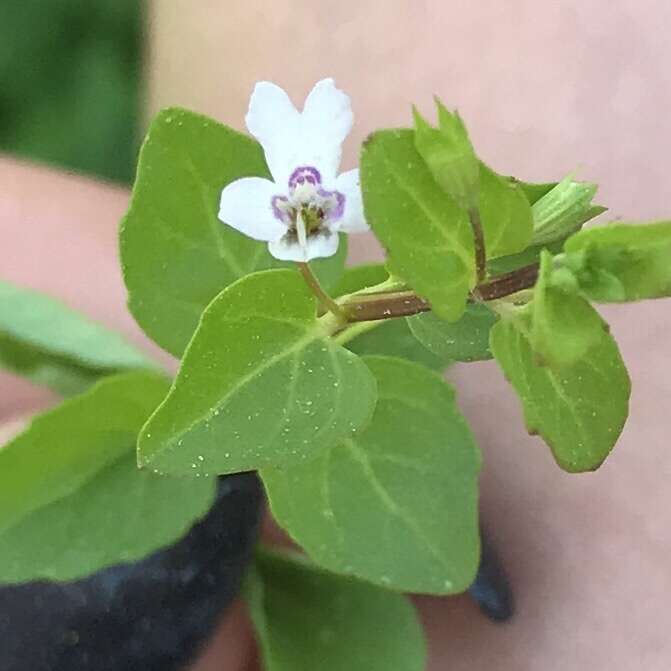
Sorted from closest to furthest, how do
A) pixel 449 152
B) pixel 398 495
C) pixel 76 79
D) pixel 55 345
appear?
1. pixel 449 152
2. pixel 398 495
3. pixel 55 345
4. pixel 76 79

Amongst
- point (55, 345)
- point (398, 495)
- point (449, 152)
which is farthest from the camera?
point (55, 345)

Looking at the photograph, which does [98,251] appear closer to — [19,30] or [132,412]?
[132,412]

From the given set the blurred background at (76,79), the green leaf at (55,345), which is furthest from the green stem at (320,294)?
the blurred background at (76,79)

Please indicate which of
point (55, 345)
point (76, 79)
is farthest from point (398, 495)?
point (76, 79)

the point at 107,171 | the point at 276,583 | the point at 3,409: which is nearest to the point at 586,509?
the point at 276,583

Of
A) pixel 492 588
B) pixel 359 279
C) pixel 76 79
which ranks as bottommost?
pixel 76 79

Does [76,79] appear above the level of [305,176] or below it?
below

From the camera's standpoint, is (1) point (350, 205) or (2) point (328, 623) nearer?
(1) point (350, 205)

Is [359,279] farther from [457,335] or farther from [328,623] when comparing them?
[328,623]
